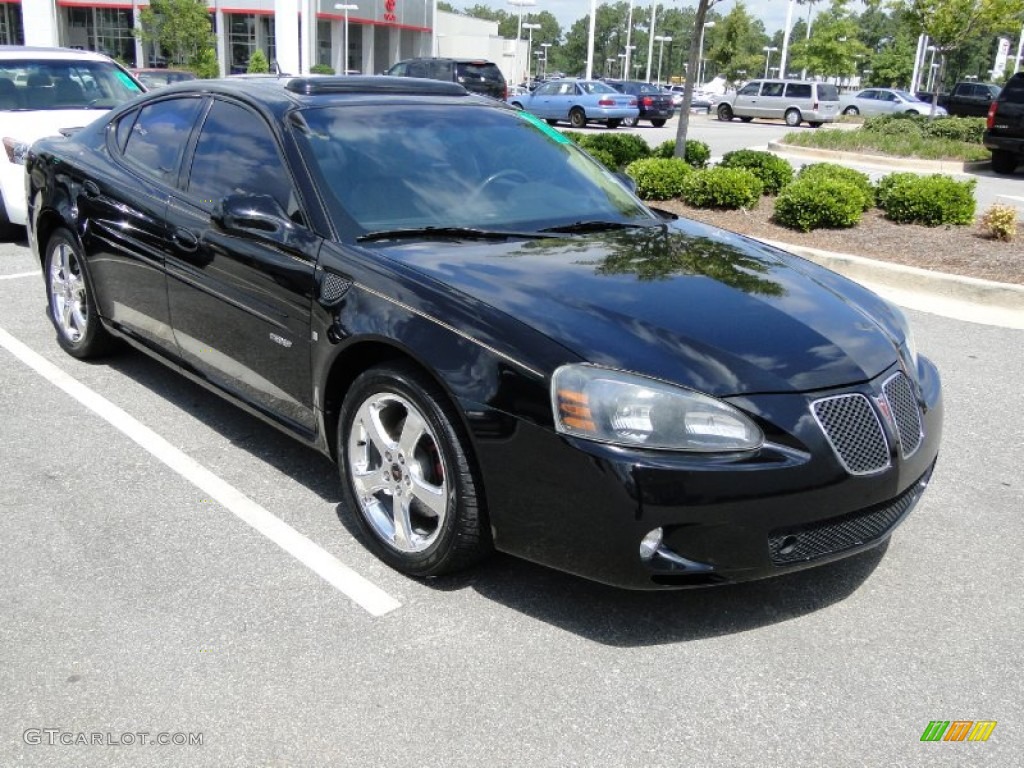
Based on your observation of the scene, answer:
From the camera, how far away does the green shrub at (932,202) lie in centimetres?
1052

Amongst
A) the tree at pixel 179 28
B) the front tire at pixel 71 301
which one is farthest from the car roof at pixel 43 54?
the tree at pixel 179 28

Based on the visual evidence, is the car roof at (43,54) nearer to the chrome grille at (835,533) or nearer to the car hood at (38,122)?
the car hood at (38,122)

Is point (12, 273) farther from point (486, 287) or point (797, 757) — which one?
point (797, 757)

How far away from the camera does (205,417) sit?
5.08m

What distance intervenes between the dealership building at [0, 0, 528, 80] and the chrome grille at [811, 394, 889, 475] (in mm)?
42686

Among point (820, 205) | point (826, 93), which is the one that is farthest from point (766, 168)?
point (826, 93)

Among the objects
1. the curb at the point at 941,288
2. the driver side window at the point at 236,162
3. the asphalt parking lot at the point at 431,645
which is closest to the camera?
the asphalt parking lot at the point at 431,645

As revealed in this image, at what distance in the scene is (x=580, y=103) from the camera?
32.2m

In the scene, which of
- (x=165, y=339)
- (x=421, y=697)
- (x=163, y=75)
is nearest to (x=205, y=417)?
(x=165, y=339)

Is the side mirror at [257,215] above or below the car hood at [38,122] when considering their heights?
above

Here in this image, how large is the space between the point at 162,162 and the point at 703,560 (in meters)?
3.26

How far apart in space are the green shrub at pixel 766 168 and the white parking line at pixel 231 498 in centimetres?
883

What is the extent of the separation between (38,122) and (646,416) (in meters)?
8.10

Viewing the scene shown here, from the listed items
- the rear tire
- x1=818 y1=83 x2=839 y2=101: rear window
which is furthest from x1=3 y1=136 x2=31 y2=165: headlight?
x1=818 y1=83 x2=839 y2=101: rear window
